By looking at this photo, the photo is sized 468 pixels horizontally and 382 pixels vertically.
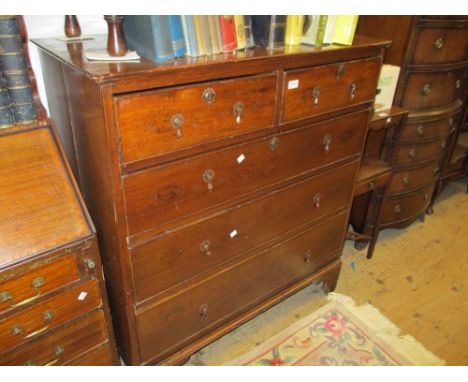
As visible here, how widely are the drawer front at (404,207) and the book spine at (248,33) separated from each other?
171cm

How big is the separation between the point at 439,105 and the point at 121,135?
2168 mm

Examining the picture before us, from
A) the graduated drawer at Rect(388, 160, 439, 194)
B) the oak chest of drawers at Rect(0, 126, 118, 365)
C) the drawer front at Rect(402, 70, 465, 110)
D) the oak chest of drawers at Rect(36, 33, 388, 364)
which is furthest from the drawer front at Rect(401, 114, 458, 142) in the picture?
the oak chest of drawers at Rect(0, 126, 118, 365)

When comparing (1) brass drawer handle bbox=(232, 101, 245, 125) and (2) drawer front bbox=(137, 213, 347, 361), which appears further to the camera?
(2) drawer front bbox=(137, 213, 347, 361)

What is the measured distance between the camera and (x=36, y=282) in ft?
3.69

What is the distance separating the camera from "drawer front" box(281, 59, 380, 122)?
4.40 ft

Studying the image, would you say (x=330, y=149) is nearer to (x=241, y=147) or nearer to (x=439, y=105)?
(x=241, y=147)

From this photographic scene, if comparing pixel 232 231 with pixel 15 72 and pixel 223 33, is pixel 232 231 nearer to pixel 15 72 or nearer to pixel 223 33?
pixel 223 33

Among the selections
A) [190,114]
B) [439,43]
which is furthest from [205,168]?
[439,43]

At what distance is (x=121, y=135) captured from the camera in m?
1.03

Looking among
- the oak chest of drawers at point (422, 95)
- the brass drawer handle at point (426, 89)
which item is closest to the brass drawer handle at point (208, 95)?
the oak chest of drawers at point (422, 95)

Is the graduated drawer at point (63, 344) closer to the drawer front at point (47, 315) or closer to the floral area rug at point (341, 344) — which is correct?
the drawer front at point (47, 315)

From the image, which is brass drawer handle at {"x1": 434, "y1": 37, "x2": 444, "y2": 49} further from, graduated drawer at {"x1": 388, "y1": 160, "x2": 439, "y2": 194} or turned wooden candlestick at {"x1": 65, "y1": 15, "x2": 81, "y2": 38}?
turned wooden candlestick at {"x1": 65, "y1": 15, "x2": 81, "y2": 38}

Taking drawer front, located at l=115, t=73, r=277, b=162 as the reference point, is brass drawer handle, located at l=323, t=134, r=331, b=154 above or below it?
below

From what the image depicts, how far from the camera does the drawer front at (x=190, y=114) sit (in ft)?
3.38
